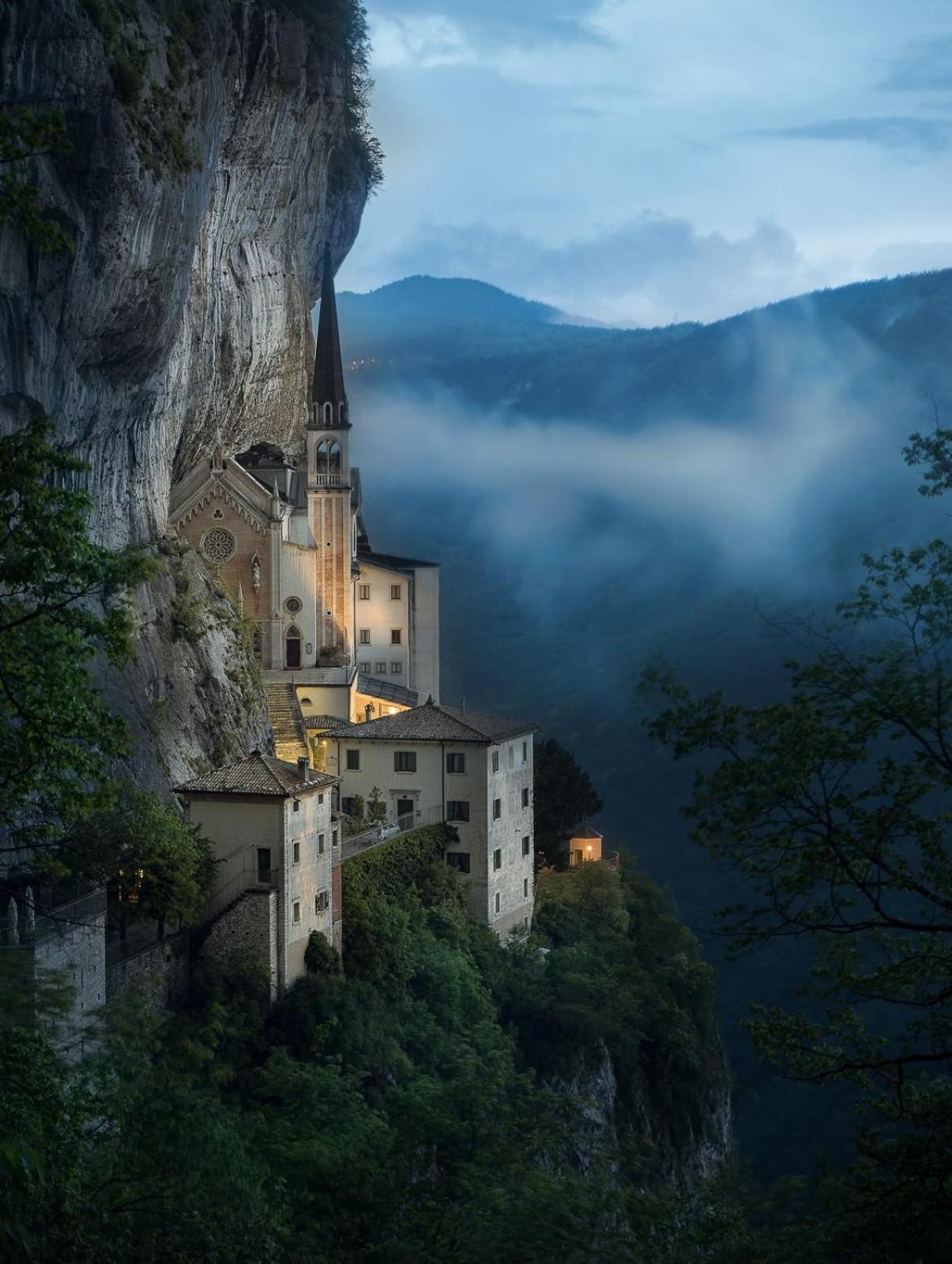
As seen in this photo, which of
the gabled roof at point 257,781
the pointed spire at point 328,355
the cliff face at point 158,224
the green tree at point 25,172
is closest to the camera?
the green tree at point 25,172

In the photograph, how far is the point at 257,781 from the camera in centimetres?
3188

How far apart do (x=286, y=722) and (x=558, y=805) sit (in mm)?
8880

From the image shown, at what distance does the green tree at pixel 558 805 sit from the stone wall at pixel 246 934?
2120cm

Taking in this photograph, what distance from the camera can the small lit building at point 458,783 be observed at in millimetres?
41906

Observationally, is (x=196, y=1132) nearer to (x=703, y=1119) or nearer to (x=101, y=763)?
(x=101, y=763)

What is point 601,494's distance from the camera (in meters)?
134

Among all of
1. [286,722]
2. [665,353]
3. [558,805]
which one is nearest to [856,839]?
[286,722]

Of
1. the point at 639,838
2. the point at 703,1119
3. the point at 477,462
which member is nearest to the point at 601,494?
the point at 477,462

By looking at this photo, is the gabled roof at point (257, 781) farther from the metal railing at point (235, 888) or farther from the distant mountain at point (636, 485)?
the distant mountain at point (636, 485)

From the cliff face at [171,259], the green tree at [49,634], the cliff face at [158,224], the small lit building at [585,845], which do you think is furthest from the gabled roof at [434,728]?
the green tree at [49,634]

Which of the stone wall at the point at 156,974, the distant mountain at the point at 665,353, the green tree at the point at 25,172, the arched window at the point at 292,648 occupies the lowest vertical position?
the stone wall at the point at 156,974

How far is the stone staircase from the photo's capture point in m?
48.1

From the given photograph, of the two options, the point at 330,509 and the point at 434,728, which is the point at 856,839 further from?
the point at 330,509

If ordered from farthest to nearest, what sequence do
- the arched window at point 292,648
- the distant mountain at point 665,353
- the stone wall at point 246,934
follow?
the distant mountain at point 665,353 → the arched window at point 292,648 → the stone wall at point 246,934
